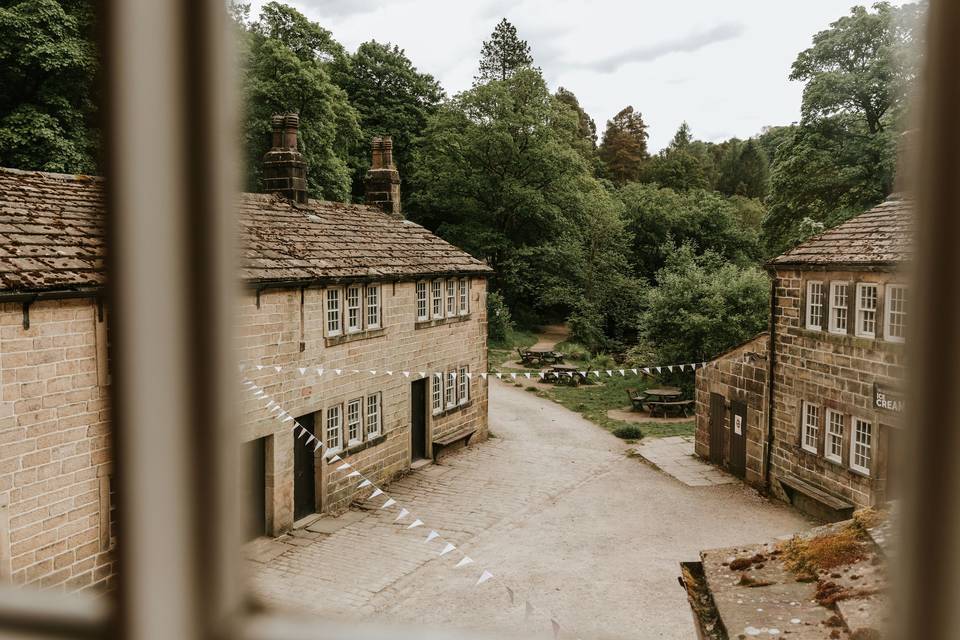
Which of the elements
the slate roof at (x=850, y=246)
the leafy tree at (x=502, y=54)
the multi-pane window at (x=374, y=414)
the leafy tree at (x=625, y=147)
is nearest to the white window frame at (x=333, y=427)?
the multi-pane window at (x=374, y=414)

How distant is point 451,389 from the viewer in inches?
680

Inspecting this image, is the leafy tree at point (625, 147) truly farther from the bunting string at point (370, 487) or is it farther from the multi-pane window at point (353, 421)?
the bunting string at point (370, 487)

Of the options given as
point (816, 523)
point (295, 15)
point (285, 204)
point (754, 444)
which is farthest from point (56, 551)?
point (295, 15)

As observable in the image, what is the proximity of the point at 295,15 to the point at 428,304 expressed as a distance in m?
15.5

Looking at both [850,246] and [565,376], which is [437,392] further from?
[850,246]

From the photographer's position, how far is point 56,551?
7.92 metres

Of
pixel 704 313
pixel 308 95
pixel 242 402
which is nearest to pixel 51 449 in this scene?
pixel 242 402

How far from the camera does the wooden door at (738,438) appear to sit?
15.2m

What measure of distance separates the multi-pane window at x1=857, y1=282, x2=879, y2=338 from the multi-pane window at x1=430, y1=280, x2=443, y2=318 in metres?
8.55

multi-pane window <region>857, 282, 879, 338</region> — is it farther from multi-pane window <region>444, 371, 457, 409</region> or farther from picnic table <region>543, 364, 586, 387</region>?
picnic table <region>543, 364, 586, 387</region>

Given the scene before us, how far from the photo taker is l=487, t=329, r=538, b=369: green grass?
28186 mm

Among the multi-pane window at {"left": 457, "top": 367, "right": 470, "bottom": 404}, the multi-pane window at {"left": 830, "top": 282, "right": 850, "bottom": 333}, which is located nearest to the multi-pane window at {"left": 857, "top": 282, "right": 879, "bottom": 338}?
the multi-pane window at {"left": 830, "top": 282, "right": 850, "bottom": 333}

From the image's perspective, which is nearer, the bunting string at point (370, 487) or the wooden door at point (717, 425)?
the bunting string at point (370, 487)

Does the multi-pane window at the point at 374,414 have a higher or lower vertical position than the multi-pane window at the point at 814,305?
lower
